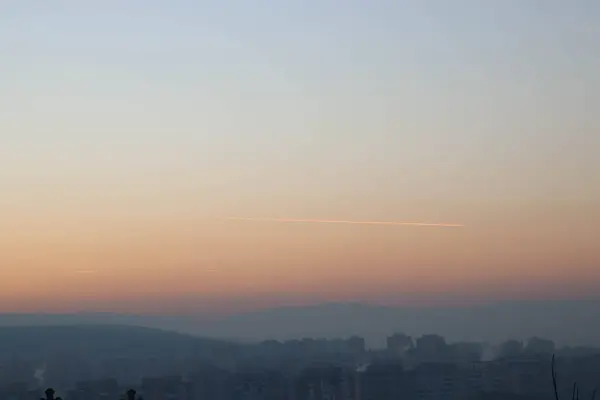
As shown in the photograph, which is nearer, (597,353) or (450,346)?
(597,353)

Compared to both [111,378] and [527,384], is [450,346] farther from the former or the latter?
[111,378]

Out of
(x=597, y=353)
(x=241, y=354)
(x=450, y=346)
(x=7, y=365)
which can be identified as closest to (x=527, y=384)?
(x=597, y=353)

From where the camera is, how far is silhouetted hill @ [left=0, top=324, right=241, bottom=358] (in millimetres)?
23281

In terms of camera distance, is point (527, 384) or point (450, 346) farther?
point (450, 346)

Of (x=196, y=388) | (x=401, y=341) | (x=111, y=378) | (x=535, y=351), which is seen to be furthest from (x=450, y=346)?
(x=111, y=378)

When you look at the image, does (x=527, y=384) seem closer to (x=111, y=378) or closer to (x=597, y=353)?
(x=597, y=353)

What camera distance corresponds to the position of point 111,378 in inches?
811

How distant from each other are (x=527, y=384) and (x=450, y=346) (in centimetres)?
481

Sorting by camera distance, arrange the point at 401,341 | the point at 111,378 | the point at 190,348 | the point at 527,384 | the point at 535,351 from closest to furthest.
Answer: the point at 111,378, the point at 527,384, the point at 535,351, the point at 190,348, the point at 401,341

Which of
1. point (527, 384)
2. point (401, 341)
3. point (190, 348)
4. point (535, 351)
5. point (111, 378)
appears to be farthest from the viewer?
point (401, 341)

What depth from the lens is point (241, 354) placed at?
81.8 ft

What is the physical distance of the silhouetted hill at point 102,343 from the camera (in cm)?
2328

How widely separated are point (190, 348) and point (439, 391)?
259 inches

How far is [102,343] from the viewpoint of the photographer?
24016mm
